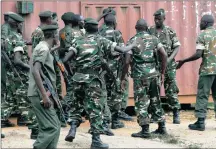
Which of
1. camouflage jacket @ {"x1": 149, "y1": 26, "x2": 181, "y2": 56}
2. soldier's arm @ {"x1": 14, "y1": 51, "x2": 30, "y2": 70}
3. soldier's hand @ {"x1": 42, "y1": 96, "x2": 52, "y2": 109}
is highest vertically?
camouflage jacket @ {"x1": 149, "y1": 26, "x2": 181, "y2": 56}

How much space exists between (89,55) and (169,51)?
2.57 metres

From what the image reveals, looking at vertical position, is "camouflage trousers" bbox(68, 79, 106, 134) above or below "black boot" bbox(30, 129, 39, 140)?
above

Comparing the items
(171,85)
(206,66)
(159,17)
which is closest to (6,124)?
(171,85)

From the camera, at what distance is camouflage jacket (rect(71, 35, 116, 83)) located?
7.29 m

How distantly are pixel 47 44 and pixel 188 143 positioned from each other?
2.83 m

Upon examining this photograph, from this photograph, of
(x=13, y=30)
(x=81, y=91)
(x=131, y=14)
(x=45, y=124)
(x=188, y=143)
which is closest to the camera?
(x=45, y=124)

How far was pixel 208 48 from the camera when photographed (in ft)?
29.7

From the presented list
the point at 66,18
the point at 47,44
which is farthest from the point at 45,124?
the point at 66,18

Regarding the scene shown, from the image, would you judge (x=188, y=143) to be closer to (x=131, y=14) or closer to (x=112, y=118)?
(x=112, y=118)

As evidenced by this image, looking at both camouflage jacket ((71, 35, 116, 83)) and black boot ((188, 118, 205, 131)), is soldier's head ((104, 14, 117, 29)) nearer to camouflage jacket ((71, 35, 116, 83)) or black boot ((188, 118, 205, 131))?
camouflage jacket ((71, 35, 116, 83))

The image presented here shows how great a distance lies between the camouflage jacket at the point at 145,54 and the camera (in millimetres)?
8188

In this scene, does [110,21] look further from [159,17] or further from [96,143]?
[96,143]

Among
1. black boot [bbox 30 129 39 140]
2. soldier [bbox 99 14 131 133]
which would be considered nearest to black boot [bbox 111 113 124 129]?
soldier [bbox 99 14 131 133]

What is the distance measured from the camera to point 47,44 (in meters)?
6.68
